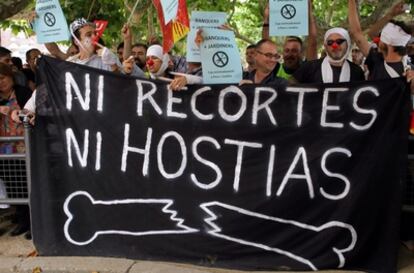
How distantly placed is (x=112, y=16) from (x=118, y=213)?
651 cm

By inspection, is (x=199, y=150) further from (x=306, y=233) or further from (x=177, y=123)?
(x=306, y=233)

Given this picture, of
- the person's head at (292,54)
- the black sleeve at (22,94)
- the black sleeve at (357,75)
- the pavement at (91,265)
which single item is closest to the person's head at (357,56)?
the person's head at (292,54)

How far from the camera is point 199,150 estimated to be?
4.71 meters

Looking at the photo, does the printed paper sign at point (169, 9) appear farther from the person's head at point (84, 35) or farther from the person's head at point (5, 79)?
the person's head at point (5, 79)

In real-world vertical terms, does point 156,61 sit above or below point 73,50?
below

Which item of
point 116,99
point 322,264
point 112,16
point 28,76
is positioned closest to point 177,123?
point 116,99

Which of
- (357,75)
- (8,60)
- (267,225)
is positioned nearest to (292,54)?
(357,75)

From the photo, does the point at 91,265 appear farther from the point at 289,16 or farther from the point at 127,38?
the point at 289,16

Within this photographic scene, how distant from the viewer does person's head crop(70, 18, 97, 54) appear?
206 inches

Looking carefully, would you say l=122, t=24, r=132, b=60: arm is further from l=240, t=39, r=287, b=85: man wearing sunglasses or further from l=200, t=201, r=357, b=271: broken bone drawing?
l=200, t=201, r=357, b=271: broken bone drawing

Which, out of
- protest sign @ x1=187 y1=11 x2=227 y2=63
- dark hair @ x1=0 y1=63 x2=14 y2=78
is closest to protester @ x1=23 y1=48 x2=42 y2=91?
dark hair @ x1=0 y1=63 x2=14 y2=78

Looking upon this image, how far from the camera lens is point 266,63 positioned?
485 cm

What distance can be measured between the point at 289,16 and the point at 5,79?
267 cm

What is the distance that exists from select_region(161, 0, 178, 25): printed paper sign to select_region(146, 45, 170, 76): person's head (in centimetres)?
59
